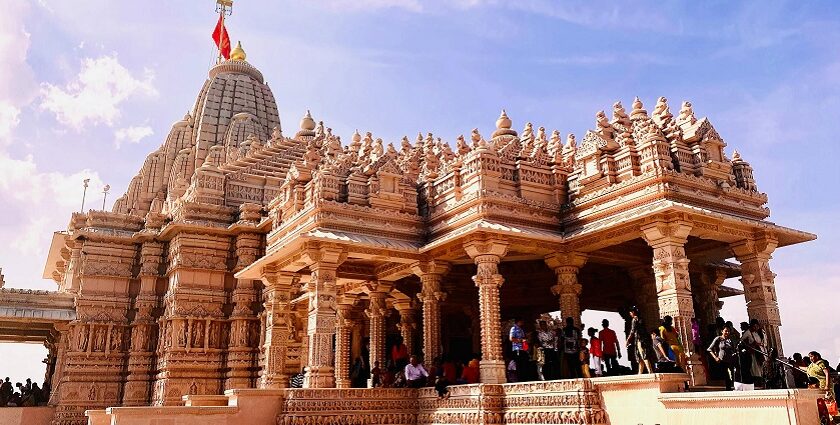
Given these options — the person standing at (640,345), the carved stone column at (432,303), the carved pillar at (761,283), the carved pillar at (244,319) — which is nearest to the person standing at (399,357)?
the carved stone column at (432,303)

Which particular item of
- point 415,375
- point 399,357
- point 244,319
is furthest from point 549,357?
point 244,319

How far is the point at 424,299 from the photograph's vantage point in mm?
16859

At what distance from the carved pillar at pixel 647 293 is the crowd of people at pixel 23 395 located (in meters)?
21.7

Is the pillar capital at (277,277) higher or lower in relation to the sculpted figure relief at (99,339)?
higher

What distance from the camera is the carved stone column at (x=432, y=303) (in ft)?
54.9

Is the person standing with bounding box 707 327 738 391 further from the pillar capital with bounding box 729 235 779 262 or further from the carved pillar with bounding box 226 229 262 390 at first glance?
the carved pillar with bounding box 226 229 262 390

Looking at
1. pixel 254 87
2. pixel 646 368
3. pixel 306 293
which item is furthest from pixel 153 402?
pixel 254 87

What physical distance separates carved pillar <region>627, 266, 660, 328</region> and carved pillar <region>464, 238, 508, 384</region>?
479cm

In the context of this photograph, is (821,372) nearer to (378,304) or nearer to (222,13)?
(378,304)

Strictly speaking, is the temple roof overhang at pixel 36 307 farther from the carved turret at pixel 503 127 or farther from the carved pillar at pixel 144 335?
the carved turret at pixel 503 127

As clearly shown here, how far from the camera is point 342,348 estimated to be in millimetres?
19766

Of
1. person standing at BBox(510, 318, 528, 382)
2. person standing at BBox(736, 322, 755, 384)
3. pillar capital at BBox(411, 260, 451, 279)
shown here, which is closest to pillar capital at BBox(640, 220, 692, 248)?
person standing at BBox(736, 322, 755, 384)

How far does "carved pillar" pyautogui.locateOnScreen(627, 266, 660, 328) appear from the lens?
700 inches

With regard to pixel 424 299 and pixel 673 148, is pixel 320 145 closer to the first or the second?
pixel 424 299
